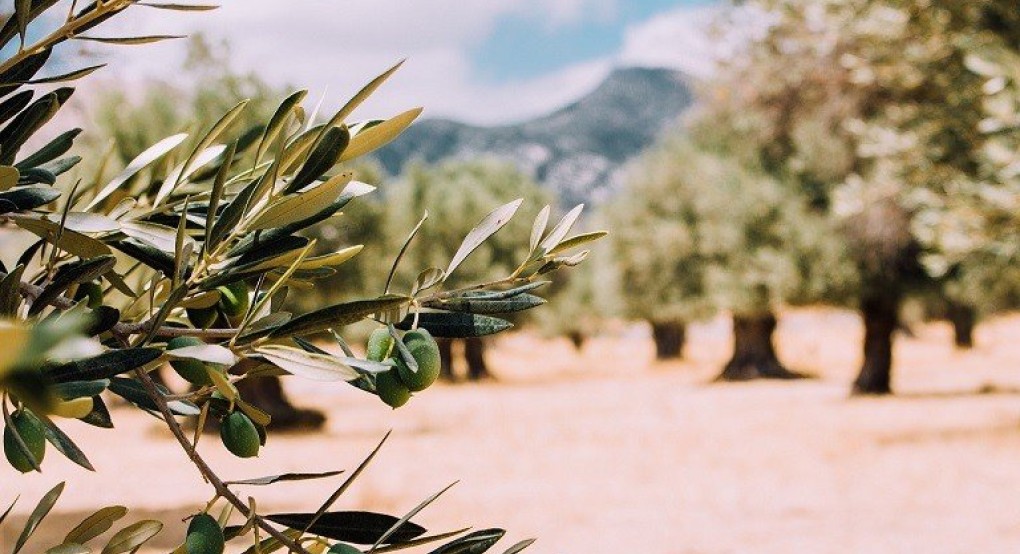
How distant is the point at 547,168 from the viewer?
187375 millimetres

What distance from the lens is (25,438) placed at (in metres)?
1.03

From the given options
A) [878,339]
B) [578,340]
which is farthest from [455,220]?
[578,340]

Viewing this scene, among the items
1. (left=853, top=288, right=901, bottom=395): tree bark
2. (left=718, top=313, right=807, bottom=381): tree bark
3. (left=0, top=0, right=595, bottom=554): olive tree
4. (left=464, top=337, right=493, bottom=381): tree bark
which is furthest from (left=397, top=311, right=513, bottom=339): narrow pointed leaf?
(left=464, top=337, right=493, bottom=381): tree bark

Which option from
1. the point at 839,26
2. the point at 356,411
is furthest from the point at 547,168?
the point at 839,26

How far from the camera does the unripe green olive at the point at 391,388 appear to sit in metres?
1.01

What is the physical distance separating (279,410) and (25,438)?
775 inches

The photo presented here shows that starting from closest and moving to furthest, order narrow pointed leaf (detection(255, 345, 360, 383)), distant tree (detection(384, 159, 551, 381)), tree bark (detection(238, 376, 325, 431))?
narrow pointed leaf (detection(255, 345, 360, 383)) < tree bark (detection(238, 376, 325, 431)) < distant tree (detection(384, 159, 551, 381))

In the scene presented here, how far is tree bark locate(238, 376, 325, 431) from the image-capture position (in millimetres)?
19922

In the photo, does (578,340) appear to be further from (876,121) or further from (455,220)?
(876,121)

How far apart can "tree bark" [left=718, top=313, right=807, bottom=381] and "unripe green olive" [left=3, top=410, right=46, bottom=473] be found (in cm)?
3038

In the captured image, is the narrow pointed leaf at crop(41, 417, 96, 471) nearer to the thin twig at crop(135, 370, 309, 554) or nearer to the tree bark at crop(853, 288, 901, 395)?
the thin twig at crop(135, 370, 309, 554)

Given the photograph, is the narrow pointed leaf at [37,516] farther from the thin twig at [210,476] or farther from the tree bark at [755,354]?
the tree bark at [755,354]

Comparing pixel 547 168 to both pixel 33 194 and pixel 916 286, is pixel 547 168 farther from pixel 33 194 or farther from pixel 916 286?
pixel 33 194

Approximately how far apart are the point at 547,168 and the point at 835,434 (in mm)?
172474
